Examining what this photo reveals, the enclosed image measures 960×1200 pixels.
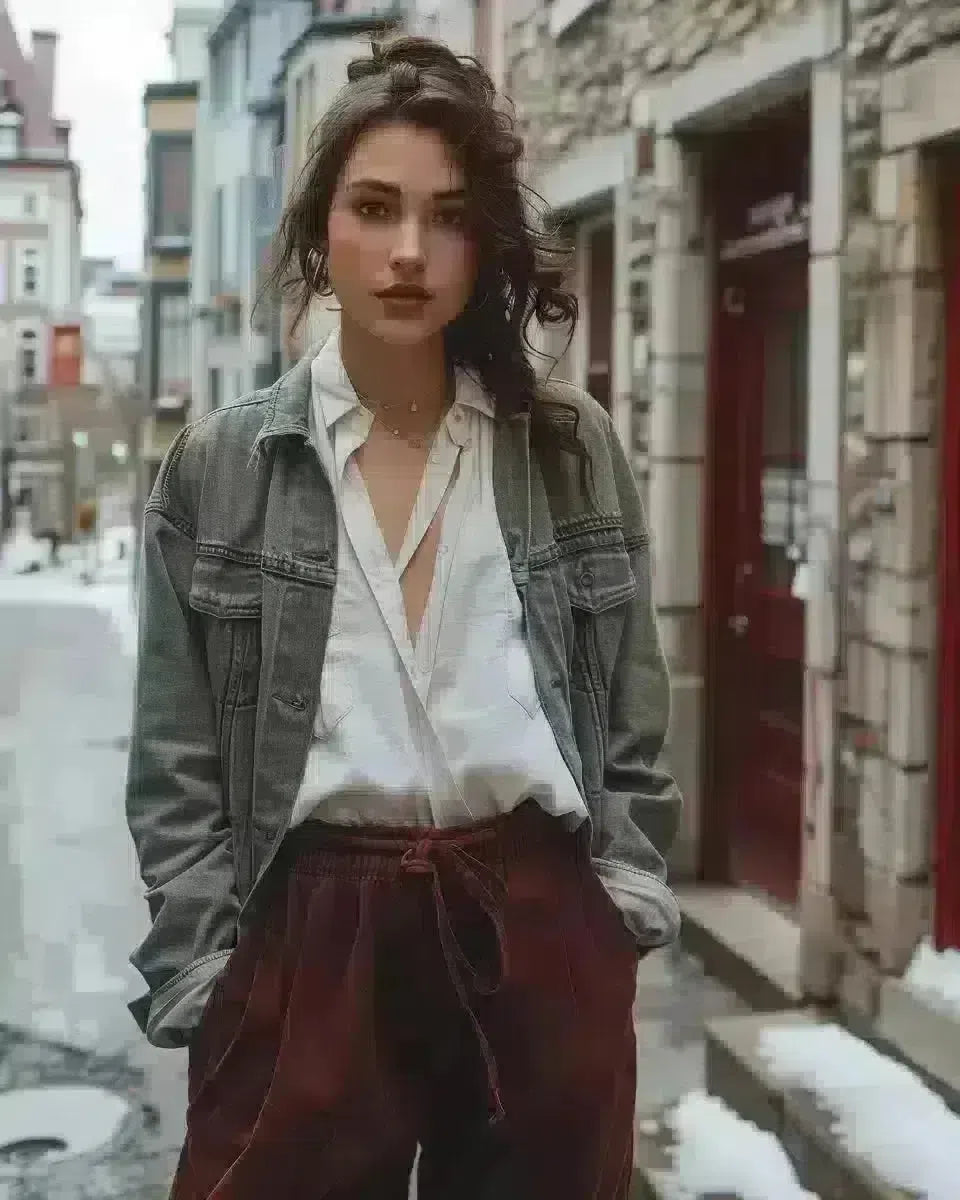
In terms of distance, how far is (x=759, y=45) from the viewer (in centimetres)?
337

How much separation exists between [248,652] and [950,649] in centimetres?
192

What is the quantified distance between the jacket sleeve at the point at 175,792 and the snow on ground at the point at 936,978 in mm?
1792

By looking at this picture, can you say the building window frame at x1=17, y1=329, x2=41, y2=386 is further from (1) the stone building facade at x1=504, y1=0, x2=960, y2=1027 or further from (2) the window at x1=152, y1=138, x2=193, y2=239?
(1) the stone building facade at x1=504, y1=0, x2=960, y2=1027

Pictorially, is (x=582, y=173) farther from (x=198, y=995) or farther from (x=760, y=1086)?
(x=198, y=995)

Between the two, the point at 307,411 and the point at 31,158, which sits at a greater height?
the point at 31,158

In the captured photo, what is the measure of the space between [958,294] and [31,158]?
2741 mm

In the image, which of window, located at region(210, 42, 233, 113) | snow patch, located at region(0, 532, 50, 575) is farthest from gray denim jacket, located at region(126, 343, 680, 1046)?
snow patch, located at region(0, 532, 50, 575)

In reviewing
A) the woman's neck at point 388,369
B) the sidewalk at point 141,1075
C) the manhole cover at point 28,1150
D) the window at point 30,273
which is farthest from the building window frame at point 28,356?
the woman's neck at point 388,369

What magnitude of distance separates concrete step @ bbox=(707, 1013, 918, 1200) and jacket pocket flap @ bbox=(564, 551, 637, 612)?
1156 millimetres

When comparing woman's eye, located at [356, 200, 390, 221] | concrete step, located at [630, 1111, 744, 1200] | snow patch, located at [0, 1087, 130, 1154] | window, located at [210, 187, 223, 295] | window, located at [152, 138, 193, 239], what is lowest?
snow patch, located at [0, 1087, 130, 1154]

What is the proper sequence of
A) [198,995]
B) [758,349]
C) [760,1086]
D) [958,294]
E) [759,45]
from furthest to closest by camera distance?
[758,349] < [759,45] < [958,294] < [760,1086] < [198,995]

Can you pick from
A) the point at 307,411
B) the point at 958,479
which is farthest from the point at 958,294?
the point at 307,411

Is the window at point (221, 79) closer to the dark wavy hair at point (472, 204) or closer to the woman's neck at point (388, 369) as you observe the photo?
the dark wavy hair at point (472, 204)

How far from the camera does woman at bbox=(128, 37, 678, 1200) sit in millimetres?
1254
